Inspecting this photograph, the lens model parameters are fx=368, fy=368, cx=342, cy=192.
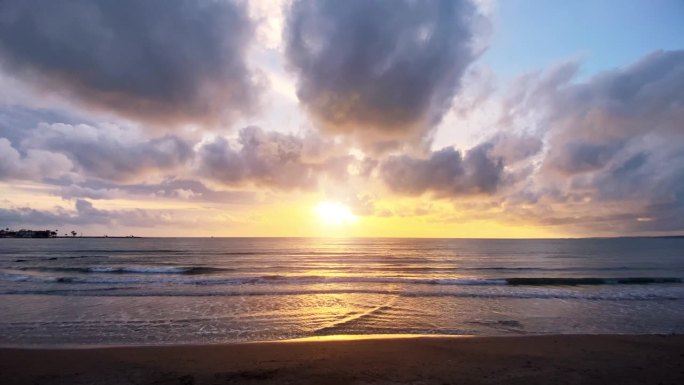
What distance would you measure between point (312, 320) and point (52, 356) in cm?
867

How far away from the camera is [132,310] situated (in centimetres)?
1733

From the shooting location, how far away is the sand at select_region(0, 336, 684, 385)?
8.66m

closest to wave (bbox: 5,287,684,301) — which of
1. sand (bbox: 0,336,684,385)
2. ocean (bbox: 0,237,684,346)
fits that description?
ocean (bbox: 0,237,684,346)

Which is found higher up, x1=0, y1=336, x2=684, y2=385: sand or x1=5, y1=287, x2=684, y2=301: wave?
x1=0, y1=336, x2=684, y2=385: sand

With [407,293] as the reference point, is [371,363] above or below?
above

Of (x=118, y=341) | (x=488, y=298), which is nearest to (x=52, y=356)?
(x=118, y=341)

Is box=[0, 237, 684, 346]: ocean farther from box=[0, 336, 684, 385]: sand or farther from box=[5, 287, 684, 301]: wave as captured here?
box=[0, 336, 684, 385]: sand

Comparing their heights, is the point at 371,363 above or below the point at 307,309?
above

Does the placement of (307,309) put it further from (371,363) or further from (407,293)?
(371,363)

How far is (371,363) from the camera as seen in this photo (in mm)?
9695

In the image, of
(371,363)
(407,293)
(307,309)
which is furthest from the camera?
(407,293)

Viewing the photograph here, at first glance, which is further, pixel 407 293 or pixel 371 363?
pixel 407 293

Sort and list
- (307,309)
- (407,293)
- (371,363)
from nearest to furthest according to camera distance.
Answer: (371,363) → (307,309) → (407,293)

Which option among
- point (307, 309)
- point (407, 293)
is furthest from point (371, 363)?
point (407, 293)
